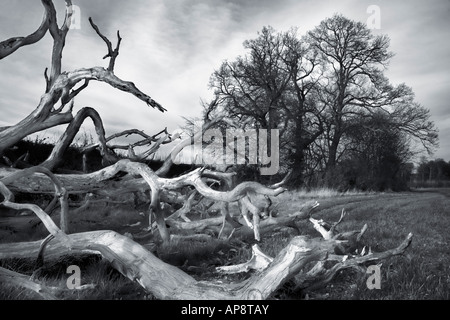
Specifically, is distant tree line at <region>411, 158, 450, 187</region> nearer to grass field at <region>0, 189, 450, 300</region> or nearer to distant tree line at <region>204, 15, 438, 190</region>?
distant tree line at <region>204, 15, 438, 190</region>

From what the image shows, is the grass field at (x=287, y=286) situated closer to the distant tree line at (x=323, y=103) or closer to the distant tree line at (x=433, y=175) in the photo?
the distant tree line at (x=323, y=103)

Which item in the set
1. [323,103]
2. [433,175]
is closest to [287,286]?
[323,103]

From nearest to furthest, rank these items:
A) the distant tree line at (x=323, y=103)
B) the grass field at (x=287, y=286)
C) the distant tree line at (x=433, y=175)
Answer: the grass field at (x=287, y=286)
the distant tree line at (x=323, y=103)
the distant tree line at (x=433, y=175)

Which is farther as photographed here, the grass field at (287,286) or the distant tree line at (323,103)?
the distant tree line at (323,103)

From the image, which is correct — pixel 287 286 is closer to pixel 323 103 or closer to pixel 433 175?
pixel 323 103

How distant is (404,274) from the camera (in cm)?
381

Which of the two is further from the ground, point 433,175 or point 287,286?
point 433,175

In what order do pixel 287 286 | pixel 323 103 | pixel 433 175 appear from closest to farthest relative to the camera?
pixel 287 286, pixel 323 103, pixel 433 175

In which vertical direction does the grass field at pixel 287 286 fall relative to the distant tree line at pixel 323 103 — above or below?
below

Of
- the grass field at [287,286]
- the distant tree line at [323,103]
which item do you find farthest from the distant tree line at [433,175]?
the grass field at [287,286]

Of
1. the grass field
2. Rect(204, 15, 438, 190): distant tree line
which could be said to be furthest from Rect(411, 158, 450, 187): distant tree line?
the grass field

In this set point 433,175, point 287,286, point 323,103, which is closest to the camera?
point 287,286

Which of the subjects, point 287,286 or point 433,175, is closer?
point 287,286
